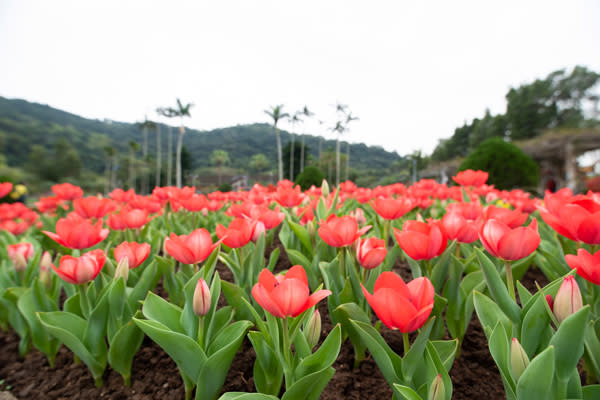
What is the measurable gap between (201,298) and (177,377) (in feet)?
1.99

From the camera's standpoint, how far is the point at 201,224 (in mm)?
2881

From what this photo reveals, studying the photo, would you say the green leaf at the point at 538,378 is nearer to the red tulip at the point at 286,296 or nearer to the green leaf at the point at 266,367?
the red tulip at the point at 286,296

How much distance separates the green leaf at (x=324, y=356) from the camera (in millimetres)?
852

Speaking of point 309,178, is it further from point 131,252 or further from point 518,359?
point 518,359

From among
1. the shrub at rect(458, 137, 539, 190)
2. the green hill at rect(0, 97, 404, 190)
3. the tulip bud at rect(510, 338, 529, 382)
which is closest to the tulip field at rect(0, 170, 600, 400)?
the tulip bud at rect(510, 338, 529, 382)

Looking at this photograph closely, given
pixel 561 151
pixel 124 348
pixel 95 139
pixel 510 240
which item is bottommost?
pixel 124 348

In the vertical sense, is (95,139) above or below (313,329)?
above

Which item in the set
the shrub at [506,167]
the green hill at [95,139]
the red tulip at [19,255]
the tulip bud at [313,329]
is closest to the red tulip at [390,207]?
the tulip bud at [313,329]

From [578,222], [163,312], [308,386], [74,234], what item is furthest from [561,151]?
[74,234]

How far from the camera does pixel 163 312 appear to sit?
1164 millimetres

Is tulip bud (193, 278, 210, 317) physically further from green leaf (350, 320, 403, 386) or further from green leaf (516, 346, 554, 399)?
green leaf (516, 346, 554, 399)

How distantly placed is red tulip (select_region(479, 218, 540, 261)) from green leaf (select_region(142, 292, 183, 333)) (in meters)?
1.11

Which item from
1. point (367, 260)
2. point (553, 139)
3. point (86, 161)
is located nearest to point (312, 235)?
point (367, 260)

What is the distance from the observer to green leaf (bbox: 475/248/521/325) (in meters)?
0.91
